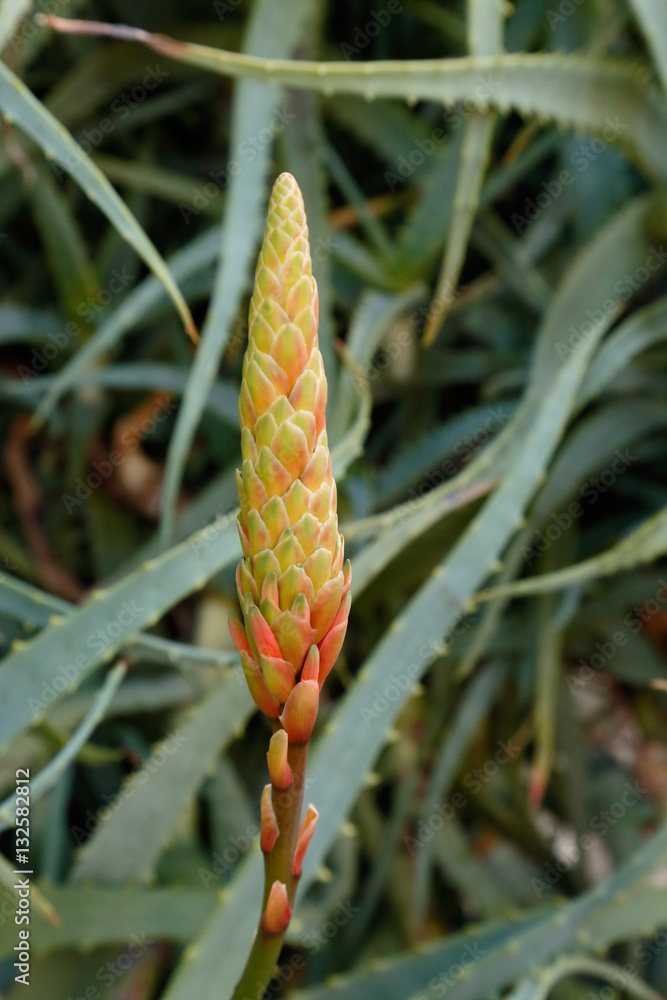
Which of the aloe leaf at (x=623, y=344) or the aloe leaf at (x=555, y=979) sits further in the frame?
the aloe leaf at (x=623, y=344)

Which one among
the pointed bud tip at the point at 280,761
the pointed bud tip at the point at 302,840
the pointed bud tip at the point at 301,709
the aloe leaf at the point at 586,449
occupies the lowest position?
the pointed bud tip at the point at 302,840

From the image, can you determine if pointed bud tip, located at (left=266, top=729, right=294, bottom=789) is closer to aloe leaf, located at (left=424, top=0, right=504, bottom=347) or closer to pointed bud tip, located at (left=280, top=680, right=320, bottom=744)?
pointed bud tip, located at (left=280, top=680, right=320, bottom=744)

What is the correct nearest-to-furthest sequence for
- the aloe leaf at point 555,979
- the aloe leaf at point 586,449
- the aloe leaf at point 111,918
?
the aloe leaf at point 555,979 → the aloe leaf at point 111,918 → the aloe leaf at point 586,449

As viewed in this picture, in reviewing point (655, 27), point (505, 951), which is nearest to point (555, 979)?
point (505, 951)

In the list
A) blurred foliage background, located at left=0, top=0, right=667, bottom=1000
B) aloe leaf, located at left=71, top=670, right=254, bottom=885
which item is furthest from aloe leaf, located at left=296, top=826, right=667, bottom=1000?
aloe leaf, located at left=71, top=670, right=254, bottom=885

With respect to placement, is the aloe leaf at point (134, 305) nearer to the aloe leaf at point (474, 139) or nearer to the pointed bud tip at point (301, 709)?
the aloe leaf at point (474, 139)

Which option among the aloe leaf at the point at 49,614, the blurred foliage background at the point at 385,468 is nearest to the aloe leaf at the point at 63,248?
the blurred foliage background at the point at 385,468

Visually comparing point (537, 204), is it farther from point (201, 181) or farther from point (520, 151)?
point (201, 181)

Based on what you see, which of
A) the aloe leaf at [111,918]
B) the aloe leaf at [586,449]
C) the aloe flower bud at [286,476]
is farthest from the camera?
the aloe leaf at [586,449]
